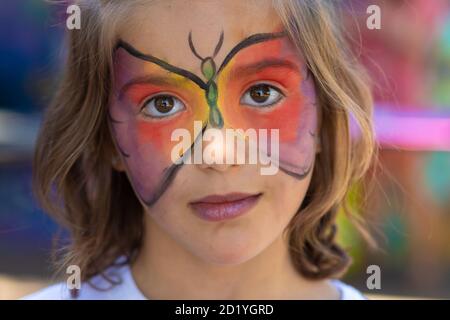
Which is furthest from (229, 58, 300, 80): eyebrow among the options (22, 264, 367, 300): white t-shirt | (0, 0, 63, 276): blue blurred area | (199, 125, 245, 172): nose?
(0, 0, 63, 276): blue blurred area

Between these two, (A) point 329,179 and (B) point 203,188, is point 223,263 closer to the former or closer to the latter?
(B) point 203,188

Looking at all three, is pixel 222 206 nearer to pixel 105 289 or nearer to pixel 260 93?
pixel 260 93

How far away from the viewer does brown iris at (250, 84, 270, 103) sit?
117 centimetres

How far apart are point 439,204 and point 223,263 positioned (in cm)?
88

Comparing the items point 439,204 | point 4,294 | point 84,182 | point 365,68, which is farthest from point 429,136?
point 4,294

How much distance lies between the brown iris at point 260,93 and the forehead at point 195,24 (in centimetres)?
9

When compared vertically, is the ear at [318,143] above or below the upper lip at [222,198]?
above

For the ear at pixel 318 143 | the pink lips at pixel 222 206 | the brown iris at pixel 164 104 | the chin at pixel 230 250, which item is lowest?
the chin at pixel 230 250

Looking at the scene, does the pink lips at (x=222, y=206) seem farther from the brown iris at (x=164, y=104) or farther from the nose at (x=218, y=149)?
the brown iris at (x=164, y=104)

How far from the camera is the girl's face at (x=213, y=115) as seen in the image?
3.73 ft

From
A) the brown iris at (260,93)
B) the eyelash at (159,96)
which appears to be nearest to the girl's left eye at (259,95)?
the brown iris at (260,93)

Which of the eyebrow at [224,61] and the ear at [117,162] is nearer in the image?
the eyebrow at [224,61]

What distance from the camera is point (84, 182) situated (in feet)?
4.57

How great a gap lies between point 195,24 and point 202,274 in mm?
538
